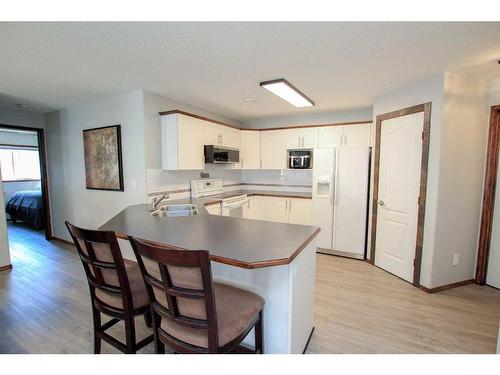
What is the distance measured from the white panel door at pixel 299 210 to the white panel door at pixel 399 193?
3.71 feet

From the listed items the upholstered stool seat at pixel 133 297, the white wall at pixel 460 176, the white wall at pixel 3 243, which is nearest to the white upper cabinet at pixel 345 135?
the white wall at pixel 460 176

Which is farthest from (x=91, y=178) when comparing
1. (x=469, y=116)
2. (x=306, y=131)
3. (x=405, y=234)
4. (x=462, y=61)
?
(x=469, y=116)

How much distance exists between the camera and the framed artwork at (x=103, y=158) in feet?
11.2

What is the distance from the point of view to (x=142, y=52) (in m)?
2.03

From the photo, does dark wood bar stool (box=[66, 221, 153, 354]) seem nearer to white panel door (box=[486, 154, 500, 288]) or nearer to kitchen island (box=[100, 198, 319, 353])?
kitchen island (box=[100, 198, 319, 353])

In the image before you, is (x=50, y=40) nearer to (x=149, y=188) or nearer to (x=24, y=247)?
(x=149, y=188)

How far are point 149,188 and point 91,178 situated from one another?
1192 millimetres

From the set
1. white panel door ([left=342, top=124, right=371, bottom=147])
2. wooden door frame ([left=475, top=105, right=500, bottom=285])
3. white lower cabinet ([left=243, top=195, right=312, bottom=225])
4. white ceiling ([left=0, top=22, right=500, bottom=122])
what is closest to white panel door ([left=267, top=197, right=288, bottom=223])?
white lower cabinet ([left=243, top=195, right=312, bottom=225])

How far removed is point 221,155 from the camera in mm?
4027

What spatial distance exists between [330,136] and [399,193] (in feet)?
5.32

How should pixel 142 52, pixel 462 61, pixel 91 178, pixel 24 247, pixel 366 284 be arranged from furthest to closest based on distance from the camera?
pixel 24 247
pixel 91 178
pixel 366 284
pixel 462 61
pixel 142 52

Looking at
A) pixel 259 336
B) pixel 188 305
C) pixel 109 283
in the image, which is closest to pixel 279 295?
pixel 259 336

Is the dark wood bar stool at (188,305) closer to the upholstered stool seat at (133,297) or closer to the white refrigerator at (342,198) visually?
the upholstered stool seat at (133,297)

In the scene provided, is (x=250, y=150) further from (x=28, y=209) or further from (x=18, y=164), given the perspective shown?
(x=18, y=164)
